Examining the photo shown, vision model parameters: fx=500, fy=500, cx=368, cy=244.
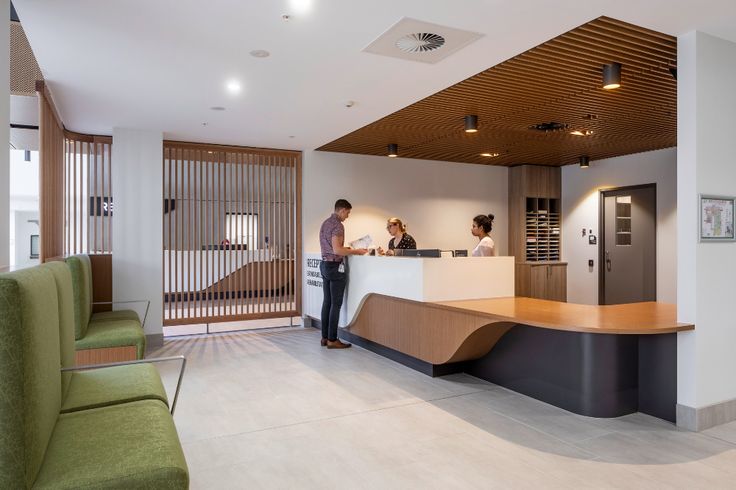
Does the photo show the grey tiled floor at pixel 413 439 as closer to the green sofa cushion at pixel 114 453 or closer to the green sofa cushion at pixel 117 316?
the green sofa cushion at pixel 114 453

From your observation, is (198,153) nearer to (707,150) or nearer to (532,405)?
(532,405)

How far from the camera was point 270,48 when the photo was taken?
3.61 m

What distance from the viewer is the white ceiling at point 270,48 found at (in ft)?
9.82

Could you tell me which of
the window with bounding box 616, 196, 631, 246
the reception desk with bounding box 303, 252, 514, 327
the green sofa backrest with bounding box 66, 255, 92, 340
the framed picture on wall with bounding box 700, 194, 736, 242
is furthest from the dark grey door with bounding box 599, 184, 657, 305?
the green sofa backrest with bounding box 66, 255, 92, 340

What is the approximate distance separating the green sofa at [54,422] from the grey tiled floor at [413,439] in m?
0.79

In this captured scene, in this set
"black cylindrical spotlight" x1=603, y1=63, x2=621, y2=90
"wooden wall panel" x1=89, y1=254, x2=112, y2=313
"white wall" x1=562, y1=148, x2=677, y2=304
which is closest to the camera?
"black cylindrical spotlight" x1=603, y1=63, x2=621, y2=90

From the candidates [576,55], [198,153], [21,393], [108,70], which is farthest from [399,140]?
[21,393]

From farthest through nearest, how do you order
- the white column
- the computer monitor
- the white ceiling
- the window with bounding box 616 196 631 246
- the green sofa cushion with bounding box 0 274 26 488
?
the window with bounding box 616 196 631 246 < the computer monitor < the white ceiling < the white column < the green sofa cushion with bounding box 0 274 26 488

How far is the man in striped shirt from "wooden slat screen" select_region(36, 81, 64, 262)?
2.73 metres

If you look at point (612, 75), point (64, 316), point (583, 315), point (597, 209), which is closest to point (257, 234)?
point (64, 316)

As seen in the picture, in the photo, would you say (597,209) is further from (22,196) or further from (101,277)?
(22,196)

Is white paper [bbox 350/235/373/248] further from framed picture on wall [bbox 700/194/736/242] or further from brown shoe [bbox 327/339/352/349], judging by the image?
framed picture on wall [bbox 700/194/736/242]

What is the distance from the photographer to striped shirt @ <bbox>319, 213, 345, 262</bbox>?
5.85 meters

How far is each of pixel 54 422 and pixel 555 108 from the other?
4917mm
